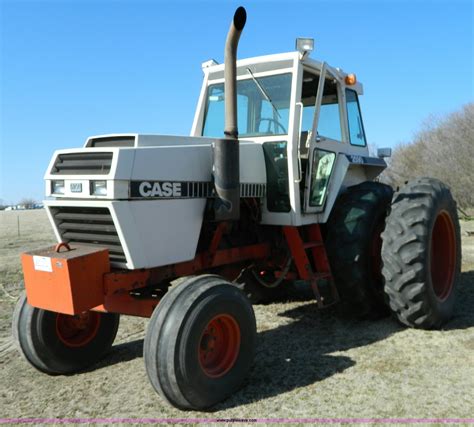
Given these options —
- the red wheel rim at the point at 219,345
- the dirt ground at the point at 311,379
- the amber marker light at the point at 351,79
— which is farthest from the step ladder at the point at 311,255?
the amber marker light at the point at 351,79

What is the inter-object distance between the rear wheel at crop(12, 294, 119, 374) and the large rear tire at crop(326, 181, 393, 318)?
7.67ft

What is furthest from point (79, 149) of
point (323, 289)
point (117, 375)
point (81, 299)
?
point (323, 289)

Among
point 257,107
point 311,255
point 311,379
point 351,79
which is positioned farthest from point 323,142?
point 311,379

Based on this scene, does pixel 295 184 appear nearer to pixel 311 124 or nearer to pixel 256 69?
pixel 311 124

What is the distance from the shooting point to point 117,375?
4.16 metres

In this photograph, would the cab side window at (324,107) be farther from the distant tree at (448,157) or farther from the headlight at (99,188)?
the distant tree at (448,157)

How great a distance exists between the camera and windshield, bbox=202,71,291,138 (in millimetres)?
4941

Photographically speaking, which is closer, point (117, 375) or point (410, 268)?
point (117, 375)

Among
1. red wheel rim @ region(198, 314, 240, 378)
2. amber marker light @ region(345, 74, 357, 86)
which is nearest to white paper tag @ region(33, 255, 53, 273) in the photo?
red wheel rim @ region(198, 314, 240, 378)

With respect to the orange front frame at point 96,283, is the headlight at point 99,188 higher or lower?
higher

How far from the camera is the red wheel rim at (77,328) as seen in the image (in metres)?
4.33

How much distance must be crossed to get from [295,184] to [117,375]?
7.55ft

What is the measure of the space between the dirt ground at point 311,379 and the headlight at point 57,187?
1576 mm

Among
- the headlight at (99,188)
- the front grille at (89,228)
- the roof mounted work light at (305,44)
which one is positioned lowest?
the front grille at (89,228)
